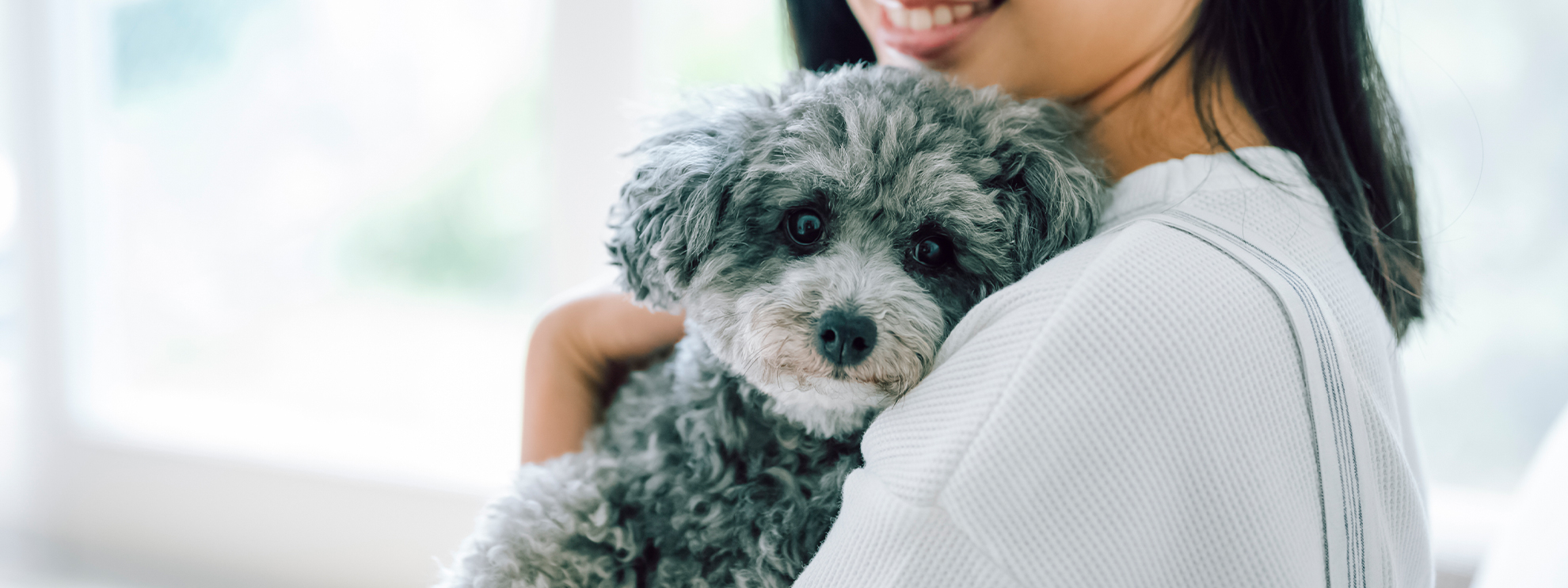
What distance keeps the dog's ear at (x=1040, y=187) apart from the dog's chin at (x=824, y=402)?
21cm

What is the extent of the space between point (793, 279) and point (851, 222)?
0.08 metres

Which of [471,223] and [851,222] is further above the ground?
[851,222]

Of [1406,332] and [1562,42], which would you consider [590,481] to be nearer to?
[1406,332]

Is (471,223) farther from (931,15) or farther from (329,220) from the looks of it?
(931,15)

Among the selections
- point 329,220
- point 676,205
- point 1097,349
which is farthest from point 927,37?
point 329,220

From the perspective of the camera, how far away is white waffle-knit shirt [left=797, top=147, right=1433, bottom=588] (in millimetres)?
565

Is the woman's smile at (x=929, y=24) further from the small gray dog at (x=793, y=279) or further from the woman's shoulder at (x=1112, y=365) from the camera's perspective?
the woman's shoulder at (x=1112, y=365)

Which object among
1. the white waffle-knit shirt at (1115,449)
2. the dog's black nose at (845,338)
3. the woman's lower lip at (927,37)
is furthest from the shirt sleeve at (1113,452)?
the woman's lower lip at (927,37)

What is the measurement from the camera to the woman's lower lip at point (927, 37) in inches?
41.2

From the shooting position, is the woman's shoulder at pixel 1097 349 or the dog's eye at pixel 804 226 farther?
the dog's eye at pixel 804 226

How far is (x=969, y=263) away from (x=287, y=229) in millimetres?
2716

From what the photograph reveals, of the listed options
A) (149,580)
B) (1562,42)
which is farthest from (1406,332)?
(149,580)

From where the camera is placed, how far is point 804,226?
34.6 inches

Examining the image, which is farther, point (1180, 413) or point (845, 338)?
point (845, 338)
